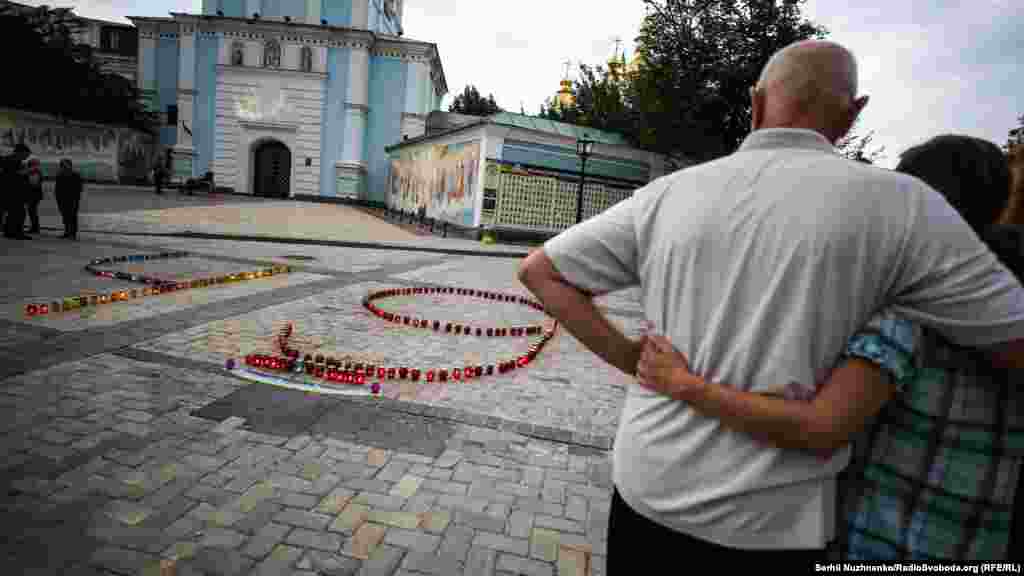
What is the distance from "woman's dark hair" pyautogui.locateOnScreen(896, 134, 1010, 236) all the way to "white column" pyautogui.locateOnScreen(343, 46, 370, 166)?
1624 inches

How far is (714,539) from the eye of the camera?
4.72 feet

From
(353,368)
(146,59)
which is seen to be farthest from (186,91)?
(353,368)

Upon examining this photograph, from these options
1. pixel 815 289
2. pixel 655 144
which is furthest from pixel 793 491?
pixel 655 144

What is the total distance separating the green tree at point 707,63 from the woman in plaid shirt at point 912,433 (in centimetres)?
2742

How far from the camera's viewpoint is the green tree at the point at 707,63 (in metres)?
26.8

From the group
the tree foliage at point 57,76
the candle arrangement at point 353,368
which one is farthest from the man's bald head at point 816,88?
the tree foliage at point 57,76

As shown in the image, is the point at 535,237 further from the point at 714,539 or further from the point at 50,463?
the point at 714,539

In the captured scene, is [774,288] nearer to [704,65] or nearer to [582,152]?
[582,152]

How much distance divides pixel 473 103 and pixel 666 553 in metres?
68.8

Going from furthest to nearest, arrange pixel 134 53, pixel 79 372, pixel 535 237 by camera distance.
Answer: pixel 134 53 < pixel 535 237 < pixel 79 372

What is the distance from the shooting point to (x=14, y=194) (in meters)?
12.3

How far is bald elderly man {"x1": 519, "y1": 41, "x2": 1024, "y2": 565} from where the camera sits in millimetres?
1295

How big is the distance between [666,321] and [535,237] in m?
23.6

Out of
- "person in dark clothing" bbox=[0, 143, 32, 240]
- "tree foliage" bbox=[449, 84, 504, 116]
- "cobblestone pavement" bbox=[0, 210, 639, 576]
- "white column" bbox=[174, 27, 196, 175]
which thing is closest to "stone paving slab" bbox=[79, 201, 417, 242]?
"person in dark clothing" bbox=[0, 143, 32, 240]
